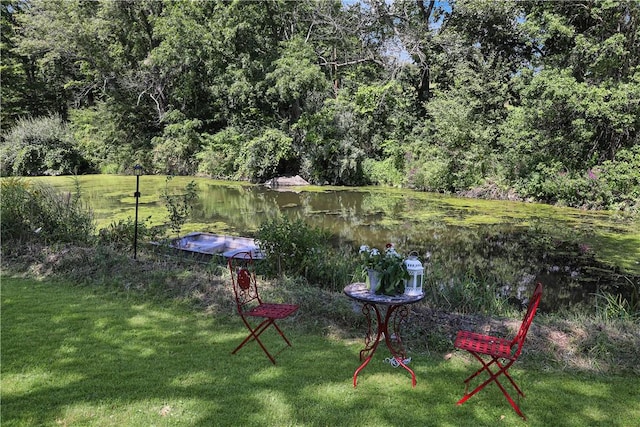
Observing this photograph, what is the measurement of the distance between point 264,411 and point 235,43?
2281cm

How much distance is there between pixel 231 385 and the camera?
10.4 ft

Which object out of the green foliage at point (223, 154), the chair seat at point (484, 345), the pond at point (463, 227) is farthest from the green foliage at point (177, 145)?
the chair seat at point (484, 345)

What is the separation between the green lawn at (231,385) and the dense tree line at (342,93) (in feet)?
44.0

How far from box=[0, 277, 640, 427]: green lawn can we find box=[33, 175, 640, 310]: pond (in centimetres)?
349

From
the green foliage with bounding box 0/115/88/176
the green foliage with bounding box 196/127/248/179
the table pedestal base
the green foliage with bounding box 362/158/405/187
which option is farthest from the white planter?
the green foliage with bounding box 0/115/88/176

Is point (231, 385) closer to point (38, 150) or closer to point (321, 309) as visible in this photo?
point (321, 309)

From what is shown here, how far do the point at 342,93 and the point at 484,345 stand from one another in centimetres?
2034

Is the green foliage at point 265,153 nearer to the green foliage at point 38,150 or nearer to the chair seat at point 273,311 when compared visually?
the green foliage at point 38,150

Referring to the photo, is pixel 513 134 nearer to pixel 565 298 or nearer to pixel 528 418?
pixel 565 298

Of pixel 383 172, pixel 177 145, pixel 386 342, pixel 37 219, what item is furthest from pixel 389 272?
pixel 177 145

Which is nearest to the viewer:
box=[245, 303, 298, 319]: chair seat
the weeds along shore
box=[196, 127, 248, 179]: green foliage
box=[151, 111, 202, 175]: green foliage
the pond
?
box=[245, 303, 298, 319]: chair seat

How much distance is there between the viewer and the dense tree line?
14.9m

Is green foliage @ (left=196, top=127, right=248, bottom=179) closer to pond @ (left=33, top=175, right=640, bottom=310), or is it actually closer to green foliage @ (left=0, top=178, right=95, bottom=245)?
pond @ (left=33, top=175, right=640, bottom=310)

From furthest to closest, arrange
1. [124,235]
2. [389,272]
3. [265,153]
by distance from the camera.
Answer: [265,153] < [124,235] < [389,272]
